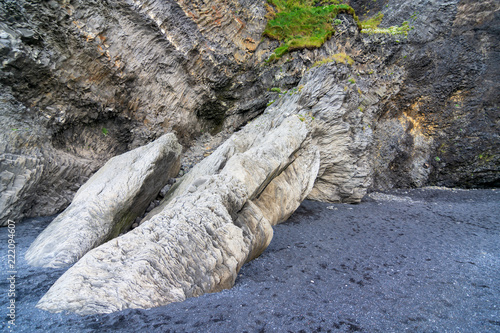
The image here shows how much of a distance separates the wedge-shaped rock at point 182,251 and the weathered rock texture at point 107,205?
2.28 m

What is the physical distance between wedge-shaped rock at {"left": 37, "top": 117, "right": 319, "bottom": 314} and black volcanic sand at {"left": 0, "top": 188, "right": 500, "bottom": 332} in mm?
309

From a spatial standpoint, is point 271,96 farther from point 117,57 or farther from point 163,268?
point 163,268

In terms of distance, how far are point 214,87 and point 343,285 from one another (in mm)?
13209

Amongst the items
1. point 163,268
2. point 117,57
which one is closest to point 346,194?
point 163,268

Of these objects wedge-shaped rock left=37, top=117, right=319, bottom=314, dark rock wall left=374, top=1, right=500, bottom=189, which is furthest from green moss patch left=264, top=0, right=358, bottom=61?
wedge-shaped rock left=37, top=117, right=319, bottom=314

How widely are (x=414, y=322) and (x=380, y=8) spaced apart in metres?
23.7

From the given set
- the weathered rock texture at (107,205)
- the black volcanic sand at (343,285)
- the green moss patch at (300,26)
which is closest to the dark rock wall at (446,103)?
the green moss patch at (300,26)

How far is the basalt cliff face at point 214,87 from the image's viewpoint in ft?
30.7

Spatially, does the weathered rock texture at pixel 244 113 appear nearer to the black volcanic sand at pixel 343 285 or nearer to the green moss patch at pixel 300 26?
the black volcanic sand at pixel 343 285

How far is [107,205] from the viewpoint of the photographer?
7582 mm

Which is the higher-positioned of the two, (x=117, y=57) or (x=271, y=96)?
(x=271, y=96)

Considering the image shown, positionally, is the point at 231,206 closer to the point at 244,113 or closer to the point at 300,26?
the point at 244,113

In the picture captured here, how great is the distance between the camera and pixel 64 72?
10297 mm

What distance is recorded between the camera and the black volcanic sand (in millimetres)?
3334
